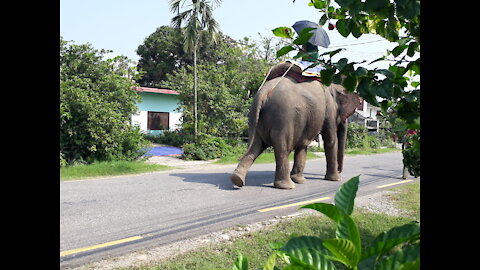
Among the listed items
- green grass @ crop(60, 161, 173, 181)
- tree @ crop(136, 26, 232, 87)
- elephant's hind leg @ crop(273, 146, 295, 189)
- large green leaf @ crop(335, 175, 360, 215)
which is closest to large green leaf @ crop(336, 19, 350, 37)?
large green leaf @ crop(335, 175, 360, 215)

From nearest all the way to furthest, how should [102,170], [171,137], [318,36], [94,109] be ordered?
[318,36]
[102,170]
[94,109]
[171,137]

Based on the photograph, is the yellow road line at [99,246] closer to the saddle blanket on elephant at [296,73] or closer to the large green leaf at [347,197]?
the large green leaf at [347,197]

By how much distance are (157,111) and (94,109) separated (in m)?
9.64

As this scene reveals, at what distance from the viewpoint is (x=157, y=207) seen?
5227 millimetres

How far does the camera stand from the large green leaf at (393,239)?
35.0 inches

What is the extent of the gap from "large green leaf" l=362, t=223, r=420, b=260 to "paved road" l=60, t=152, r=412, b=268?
2.98m

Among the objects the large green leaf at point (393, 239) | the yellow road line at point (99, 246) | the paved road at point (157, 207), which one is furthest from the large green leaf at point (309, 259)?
the yellow road line at point (99, 246)

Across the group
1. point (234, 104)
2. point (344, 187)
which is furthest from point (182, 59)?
point (344, 187)

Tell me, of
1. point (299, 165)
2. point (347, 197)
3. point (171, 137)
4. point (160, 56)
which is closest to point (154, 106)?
point (171, 137)

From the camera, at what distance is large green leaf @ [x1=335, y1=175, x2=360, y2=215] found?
1016 millimetres

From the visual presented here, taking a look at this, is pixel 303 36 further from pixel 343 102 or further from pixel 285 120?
pixel 343 102

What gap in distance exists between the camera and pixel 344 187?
1.07 m
